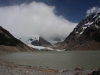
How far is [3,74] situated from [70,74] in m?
11.6

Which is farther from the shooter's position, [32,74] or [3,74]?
[32,74]

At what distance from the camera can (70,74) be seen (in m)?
24.4

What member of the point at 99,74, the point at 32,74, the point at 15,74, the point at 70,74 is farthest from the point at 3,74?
the point at 99,74

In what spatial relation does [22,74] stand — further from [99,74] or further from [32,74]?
[99,74]

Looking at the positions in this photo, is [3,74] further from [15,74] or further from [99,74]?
[99,74]

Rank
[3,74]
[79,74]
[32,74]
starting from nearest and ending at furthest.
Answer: [79,74], [3,74], [32,74]

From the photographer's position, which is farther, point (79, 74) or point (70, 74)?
point (70, 74)

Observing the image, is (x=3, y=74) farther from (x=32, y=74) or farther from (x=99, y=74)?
(x=99, y=74)

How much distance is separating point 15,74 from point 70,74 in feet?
31.5

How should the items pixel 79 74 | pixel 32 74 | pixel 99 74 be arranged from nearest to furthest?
pixel 99 74 < pixel 79 74 < pixel 32 74

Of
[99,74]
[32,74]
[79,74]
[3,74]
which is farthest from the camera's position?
[32,74]

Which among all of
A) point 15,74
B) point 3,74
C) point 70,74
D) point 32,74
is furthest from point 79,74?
point 3,74

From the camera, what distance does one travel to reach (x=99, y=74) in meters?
17.6

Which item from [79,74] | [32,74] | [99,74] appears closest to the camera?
[99,74]
